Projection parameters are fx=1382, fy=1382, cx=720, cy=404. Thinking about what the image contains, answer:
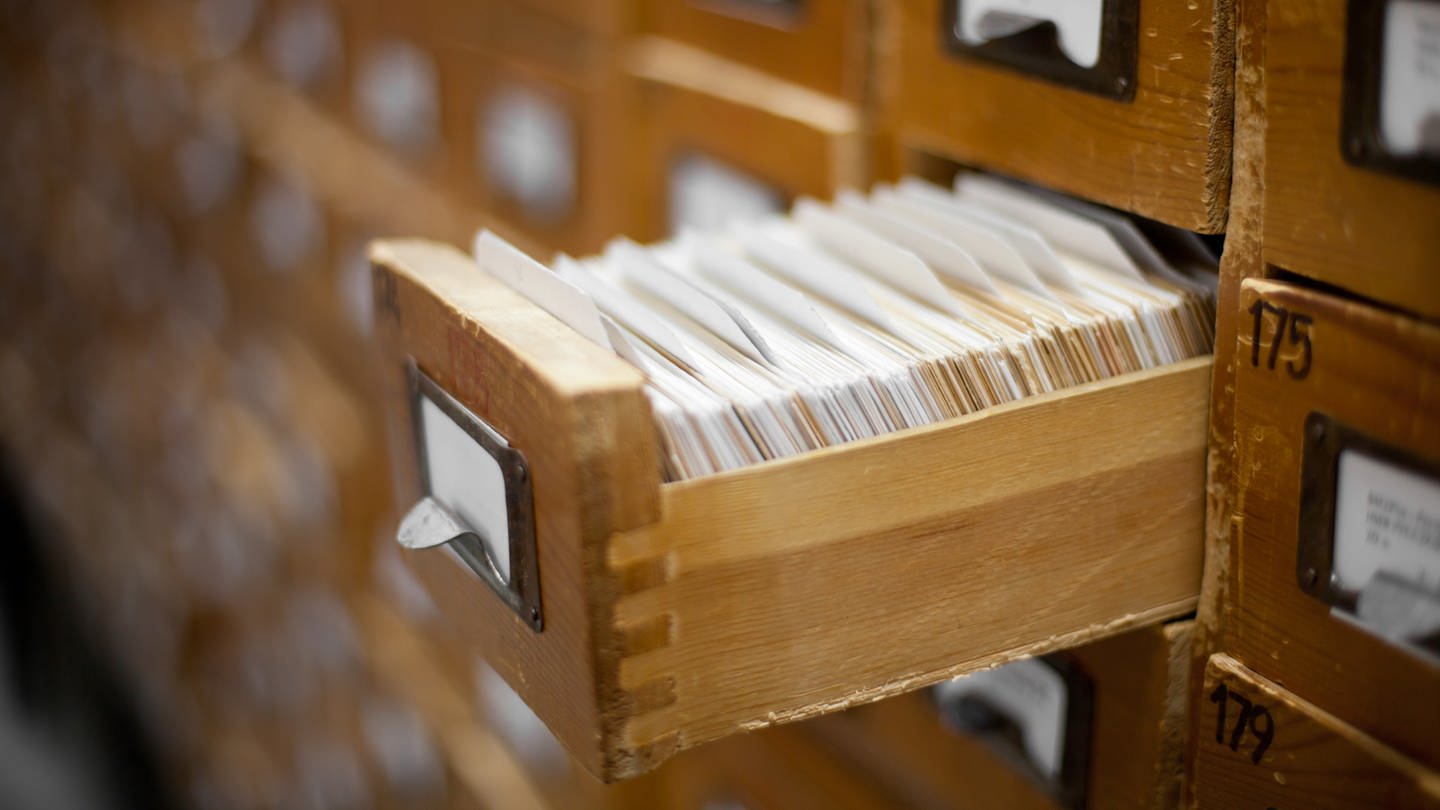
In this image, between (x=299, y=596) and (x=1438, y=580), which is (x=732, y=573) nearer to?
(x=1438, y=580)

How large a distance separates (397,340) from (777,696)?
0.28m

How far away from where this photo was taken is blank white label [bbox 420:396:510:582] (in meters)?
0.65

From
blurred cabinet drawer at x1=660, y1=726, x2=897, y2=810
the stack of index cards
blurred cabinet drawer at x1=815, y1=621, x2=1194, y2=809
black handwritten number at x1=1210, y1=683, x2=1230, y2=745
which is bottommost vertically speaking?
blurred cabinet drawer at x1=660, y1=726, x2=897, y2=810

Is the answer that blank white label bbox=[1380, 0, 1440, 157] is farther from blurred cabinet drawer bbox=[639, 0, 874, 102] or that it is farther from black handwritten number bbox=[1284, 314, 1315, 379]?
blurred cabinet drawer bbox=[639, 0, 874, 102]

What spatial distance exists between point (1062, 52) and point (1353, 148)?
227 mm

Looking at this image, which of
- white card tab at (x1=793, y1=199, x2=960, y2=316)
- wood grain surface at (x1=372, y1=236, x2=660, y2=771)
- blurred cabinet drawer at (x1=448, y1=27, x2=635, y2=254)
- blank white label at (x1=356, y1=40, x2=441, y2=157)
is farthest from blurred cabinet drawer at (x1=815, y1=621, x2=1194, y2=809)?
blank white label at (x1=356, y1=40, x2=441, y2=157)

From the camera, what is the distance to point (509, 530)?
0.64 m

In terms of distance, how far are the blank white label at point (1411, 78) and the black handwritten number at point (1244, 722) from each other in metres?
0.29

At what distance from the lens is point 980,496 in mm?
660

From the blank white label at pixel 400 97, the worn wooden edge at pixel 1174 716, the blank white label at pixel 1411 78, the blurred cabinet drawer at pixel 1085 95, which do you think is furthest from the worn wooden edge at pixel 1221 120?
the blank white label at pixel 400 97

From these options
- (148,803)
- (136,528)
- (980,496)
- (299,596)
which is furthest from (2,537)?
(980,496)

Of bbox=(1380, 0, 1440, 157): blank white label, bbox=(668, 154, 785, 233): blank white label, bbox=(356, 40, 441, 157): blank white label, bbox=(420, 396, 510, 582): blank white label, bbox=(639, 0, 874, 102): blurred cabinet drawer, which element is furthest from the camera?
bbox=(356, 40, 441, 157): blank white label

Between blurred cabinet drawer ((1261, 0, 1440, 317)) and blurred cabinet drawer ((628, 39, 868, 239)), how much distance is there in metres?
0.41

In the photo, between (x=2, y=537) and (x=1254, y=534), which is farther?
(x=2, y=537)
